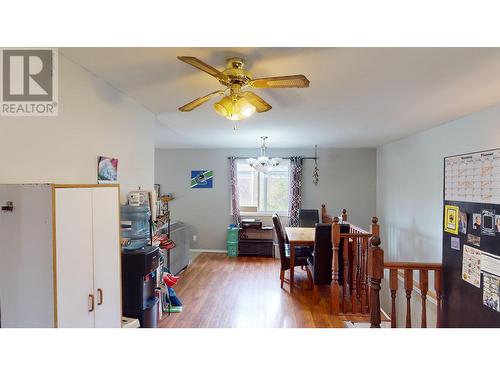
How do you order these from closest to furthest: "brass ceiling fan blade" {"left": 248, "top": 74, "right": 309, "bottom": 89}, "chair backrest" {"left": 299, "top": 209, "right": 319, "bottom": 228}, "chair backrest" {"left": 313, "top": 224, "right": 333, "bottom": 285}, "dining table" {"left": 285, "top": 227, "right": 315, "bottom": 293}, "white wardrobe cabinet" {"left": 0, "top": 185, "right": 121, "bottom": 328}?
"white wardrobe cabinet" {"left": 0, "top": 185, "right": 121, "bottom": 328}, "brass ceiling fan blade" {"left": 248, "top": 74, "right": 309, "bottom": 89}, "chair backrest" {"left": 313, "top": 224, "right": 333, "bottom": 285}, "dining table" {"left": 285, "top": 227, "right": 315, "bottom": 293}, "chair backrest" {"left": 299, "top": 209, "right": 319, "bottom": 228}

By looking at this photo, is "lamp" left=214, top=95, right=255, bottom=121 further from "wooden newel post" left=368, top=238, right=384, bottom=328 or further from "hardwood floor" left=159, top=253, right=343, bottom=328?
"hardwood floor" left=159, top=253, right=343, bottom=328

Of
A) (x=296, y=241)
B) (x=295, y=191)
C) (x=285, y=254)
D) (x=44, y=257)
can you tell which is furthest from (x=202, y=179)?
(x=44, y=257)

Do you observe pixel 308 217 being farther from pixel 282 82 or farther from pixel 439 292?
pixel 282 82

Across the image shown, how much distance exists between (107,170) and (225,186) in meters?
4.15

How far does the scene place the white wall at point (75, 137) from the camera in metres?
1.36

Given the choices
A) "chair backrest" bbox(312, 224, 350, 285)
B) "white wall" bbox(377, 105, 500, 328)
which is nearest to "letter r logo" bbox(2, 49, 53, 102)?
"chair backrest" bbox(312, 224, 350, 285)

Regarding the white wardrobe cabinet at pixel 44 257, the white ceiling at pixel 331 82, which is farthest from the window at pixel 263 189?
the white wardrobe cabinet at pixel 44 257

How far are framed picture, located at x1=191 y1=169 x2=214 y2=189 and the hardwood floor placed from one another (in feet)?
6.19

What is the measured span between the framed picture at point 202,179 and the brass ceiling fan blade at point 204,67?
4600mm

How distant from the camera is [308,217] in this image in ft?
18.4

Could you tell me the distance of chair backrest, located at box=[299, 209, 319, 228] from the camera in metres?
5.57
